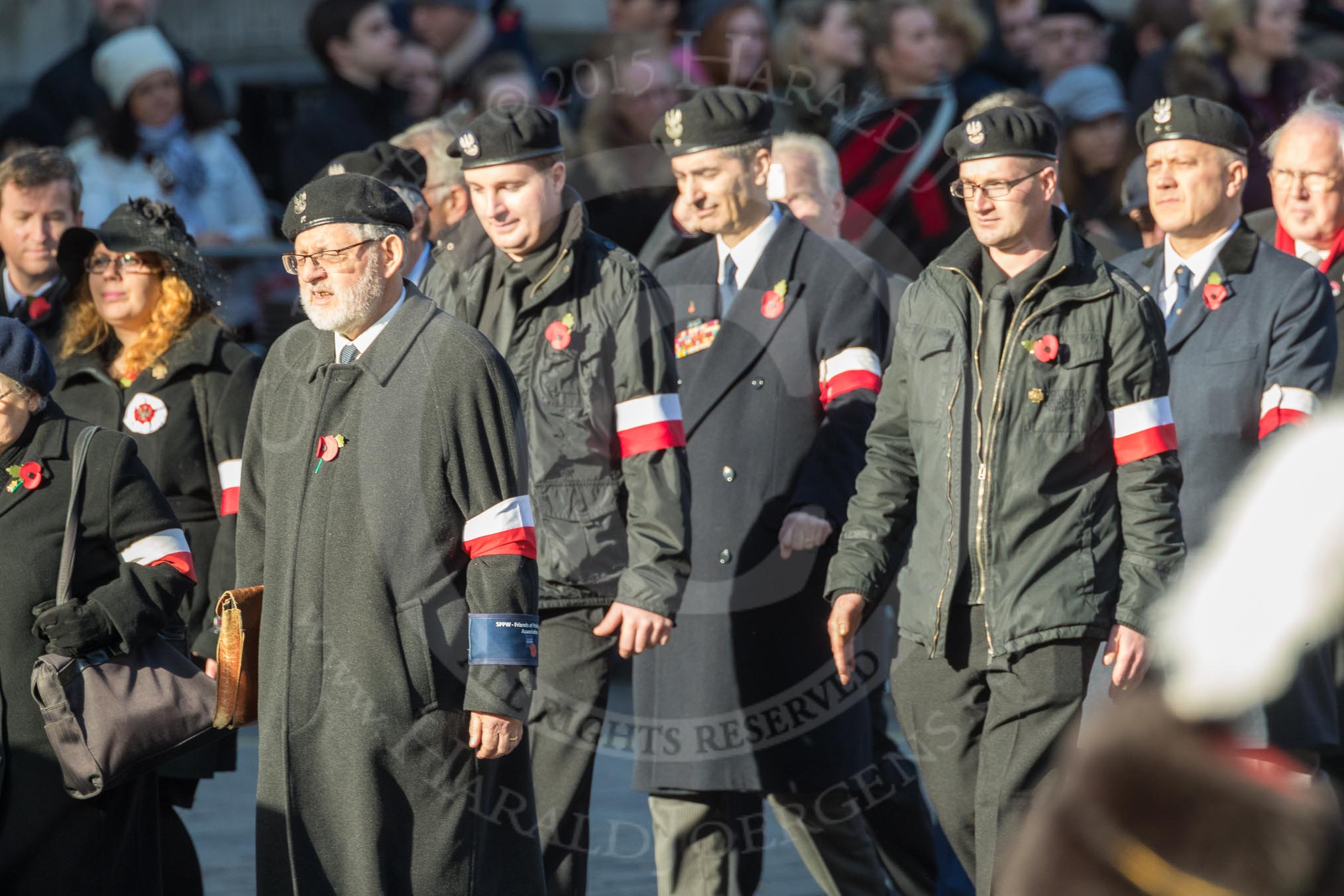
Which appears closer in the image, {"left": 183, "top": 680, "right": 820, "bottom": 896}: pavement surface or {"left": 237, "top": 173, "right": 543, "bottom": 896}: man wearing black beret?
{"left": 237, "top": 173, "right": 543, "bottom": 896}: man wearing black beret

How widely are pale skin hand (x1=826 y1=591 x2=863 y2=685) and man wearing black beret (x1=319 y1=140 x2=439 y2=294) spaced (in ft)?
6.39

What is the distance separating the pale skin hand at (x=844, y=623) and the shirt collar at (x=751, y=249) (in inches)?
53.1

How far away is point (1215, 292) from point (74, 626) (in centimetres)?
353

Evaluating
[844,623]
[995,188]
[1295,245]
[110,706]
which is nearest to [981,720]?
[844,623]

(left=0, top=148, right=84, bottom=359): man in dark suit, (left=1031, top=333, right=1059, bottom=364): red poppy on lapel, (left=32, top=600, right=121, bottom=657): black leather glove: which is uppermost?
(left=0, top=148, right=84, bottom=359): man in dark suit

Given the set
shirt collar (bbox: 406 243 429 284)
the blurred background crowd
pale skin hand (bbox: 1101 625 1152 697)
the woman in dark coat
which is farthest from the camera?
the blurred background crowd

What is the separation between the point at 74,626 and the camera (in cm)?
524

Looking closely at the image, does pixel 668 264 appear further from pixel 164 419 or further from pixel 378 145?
pixel 164 419

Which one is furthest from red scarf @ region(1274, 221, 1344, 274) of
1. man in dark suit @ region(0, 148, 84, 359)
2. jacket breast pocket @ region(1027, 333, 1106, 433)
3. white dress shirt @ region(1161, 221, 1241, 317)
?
man in dark suit @ region(0, 148, 84, 359)

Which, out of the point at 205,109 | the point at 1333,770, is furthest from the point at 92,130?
the point at 1333,770

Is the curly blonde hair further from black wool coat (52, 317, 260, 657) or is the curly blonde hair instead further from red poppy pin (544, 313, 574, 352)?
red poppy pin (544, 313, 574, 352)

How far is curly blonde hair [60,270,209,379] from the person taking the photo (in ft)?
21.5

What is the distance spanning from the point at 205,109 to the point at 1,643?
569cm

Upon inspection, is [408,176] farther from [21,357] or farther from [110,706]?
[110,706]
